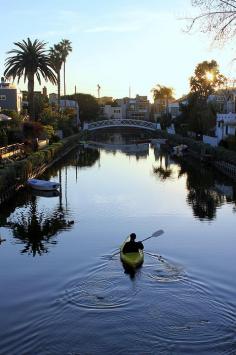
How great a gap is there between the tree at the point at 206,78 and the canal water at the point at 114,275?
60.8 meters

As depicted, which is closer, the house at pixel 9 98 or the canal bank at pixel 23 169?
the canal bank at pixel 23 169

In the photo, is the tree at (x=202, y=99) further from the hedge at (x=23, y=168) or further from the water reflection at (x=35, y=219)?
the water reflection at (x=35, y=219)

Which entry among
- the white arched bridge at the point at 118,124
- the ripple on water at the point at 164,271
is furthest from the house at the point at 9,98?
the ripple on water at the point at 164,271

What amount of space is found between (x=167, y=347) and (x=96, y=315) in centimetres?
344

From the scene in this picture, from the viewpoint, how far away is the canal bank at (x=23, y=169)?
138 feet

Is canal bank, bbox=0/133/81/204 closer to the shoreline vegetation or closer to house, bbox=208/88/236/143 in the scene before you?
the shoreline vegetation

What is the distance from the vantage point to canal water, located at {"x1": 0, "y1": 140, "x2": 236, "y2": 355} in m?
17.5

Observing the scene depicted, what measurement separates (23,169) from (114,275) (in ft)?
90.5

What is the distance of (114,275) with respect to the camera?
2358cm

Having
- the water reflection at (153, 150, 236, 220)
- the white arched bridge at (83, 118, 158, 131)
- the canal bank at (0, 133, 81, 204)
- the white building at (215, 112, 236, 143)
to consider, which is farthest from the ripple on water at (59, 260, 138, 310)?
the white arched bridge at (83, 118, 158, 131)

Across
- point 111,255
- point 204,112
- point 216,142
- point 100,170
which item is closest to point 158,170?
point 100,170

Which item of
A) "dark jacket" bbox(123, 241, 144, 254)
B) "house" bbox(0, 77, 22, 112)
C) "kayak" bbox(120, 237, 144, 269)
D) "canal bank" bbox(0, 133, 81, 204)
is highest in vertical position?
"house" bbox(0, 77, 22, 112)

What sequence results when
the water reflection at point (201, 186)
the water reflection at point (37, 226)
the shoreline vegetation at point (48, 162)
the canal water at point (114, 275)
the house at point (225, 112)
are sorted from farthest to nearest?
the house at point (225, 112)
the shoreline vegetation at point (48, 162)
the water reflection at point (201, 186)
the water reflection at point (37, 226)
the canal water at point (114, 275)

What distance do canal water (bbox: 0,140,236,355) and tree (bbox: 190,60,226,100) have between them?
60793mm
